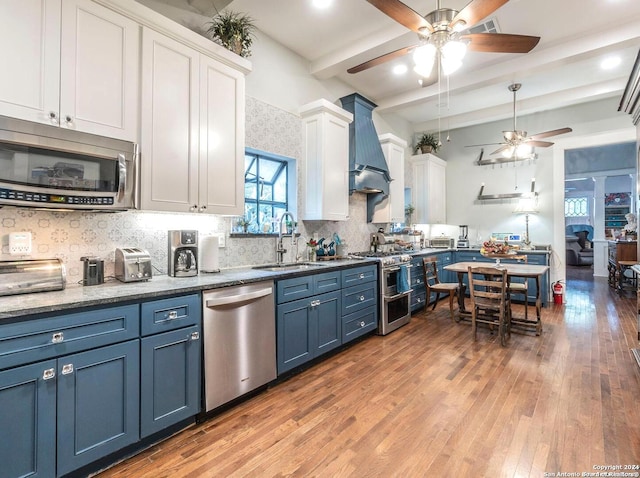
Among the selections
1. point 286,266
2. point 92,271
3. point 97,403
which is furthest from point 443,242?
point 97,403

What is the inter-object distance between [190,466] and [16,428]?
86cm

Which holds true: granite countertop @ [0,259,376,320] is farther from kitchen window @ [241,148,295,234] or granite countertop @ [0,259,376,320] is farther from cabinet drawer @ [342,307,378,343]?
cabinet drawer @ [342,307,378,343]

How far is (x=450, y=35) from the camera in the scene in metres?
2.48

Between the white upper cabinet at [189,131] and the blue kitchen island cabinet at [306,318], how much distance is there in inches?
35.1

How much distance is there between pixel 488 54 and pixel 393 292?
10.8 feet

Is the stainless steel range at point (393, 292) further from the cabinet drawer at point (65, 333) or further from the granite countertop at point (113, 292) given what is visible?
the cabinet drawer at point (65, 333)

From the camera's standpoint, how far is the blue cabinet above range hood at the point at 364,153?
4520mm

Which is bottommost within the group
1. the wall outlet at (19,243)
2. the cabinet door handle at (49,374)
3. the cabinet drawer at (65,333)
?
the cabinet door handle at (49,374)

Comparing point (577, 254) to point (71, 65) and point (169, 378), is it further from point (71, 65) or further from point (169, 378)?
point (71, 65)

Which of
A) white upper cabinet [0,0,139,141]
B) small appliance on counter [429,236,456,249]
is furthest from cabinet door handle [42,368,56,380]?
small appliance on counter [429,236,456,249]

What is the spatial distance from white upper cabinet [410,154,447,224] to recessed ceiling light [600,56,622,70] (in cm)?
279

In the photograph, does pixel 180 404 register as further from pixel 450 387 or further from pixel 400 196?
pixel 400 196

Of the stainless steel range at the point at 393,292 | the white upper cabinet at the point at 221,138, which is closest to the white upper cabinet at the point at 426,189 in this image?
the stainless steel range at the point at 393,292

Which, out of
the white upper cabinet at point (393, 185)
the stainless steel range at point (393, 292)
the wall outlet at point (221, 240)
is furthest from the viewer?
the white upper cabinet at point (393, 185)
